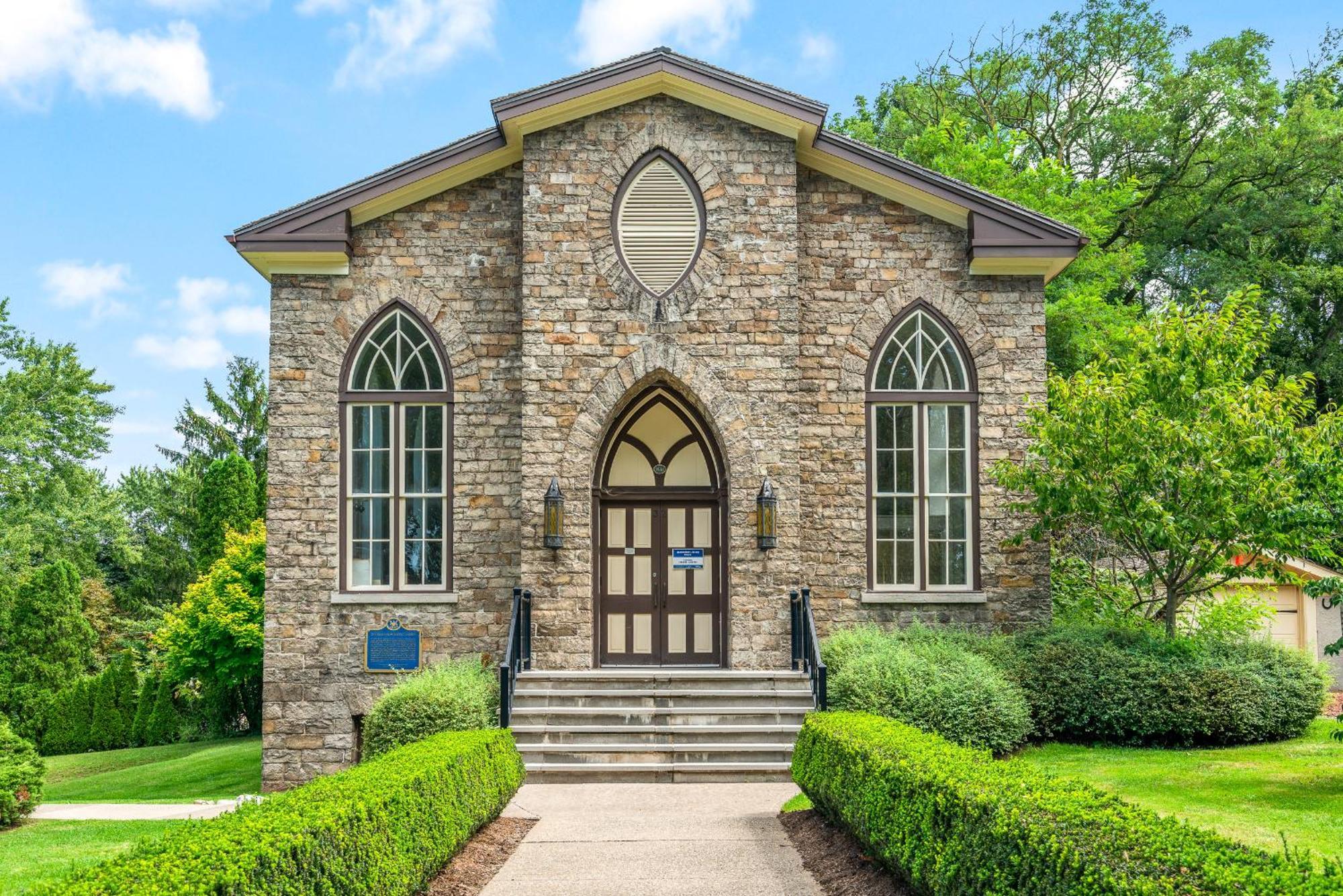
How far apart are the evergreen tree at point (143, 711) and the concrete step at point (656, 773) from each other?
17.6 meters

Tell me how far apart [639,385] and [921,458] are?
11.6 feet

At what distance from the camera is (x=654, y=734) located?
40.6ft

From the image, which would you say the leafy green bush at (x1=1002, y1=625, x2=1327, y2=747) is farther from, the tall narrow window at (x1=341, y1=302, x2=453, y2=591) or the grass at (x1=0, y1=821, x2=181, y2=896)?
the grass at (x1=0, y1=821, x2=181, y2=896)

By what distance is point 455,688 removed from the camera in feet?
41.1

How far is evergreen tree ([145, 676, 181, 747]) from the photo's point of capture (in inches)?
1025

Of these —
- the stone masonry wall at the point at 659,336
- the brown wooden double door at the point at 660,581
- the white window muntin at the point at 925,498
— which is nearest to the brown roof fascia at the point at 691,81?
the stone masonry wall at the point at 659,336

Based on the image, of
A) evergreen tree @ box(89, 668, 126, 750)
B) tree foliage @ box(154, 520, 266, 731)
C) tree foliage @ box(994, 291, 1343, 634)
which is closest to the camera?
tree foliage @ box(994, 291, 1343, 634)

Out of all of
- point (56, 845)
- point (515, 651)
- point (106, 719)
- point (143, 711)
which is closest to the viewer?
point (56, 845)

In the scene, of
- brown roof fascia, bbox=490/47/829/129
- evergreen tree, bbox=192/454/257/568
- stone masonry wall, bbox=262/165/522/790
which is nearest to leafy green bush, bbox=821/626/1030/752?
stone masonry wall, bbox=262/165/522/790

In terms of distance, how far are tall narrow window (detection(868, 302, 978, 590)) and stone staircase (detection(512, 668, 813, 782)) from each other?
235 cm

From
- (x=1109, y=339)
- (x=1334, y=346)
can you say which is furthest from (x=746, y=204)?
(x=1334, y=346)

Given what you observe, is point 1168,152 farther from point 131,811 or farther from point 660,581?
point 131,811

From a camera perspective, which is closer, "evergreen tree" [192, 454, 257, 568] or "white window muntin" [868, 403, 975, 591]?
"white window muntin" [868, 403, 975, 591]

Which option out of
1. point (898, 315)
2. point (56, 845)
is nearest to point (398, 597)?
point (56, 845)
